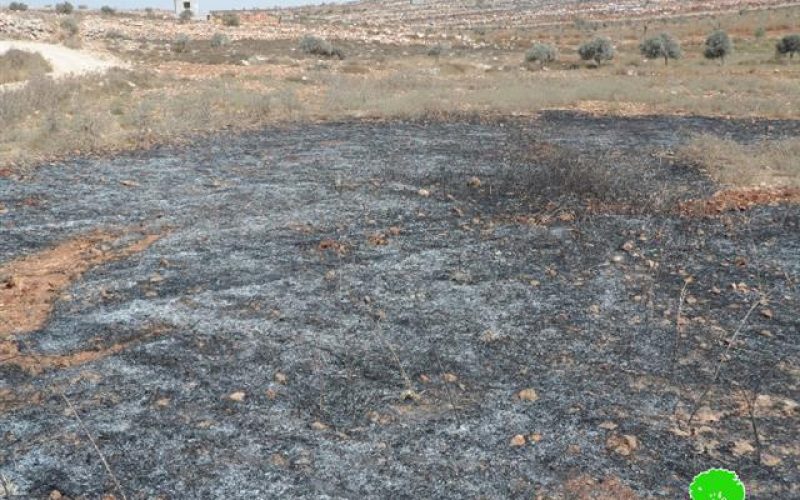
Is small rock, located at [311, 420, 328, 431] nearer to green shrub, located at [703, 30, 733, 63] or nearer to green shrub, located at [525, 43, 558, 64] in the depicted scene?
green shrub, located at [525, 43, 558, 64]

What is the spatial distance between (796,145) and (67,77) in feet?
56.8

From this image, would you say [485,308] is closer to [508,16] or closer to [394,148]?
[394,148]

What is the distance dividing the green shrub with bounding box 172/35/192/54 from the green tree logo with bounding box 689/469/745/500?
29.8 metres

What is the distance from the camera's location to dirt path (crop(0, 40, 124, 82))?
22.2m

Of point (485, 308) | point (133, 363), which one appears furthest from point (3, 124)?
point (485, 308)

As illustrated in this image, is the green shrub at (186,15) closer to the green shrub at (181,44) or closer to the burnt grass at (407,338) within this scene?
the green shrub at (181,44)

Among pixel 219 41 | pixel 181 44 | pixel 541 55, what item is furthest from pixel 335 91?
pixel 219 41

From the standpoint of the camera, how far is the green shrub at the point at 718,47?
26250 mm

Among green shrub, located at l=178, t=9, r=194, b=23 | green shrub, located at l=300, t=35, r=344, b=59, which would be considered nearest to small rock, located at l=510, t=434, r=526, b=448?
green shrub, located at l=300, t=35, r=344, b=59

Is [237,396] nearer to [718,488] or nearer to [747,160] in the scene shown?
[718,488]

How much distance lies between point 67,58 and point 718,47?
24567 mm

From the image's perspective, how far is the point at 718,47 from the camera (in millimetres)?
26375

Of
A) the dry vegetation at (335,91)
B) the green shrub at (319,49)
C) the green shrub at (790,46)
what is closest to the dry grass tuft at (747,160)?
the dry vegetation at (335,91)

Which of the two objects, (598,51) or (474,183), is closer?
(474,183)
